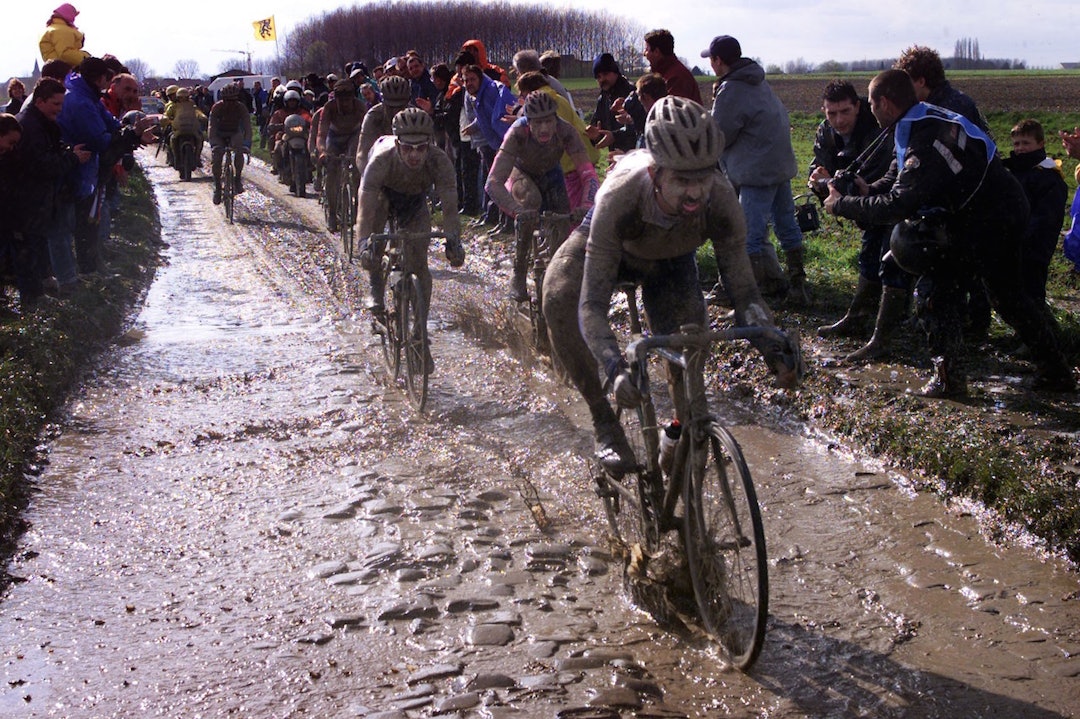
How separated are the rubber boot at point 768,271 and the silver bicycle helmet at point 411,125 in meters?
3.00

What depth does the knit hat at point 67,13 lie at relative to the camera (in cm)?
1376

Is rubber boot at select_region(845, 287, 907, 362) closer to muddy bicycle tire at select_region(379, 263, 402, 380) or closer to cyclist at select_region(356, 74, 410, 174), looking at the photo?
muddy bicycle tire at select_region(379, 263, 402, 380)

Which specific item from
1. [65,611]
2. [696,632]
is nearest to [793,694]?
[696,632]

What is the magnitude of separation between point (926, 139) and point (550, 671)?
4.32 metres

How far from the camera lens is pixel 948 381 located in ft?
24.9

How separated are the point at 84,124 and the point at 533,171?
15.2 feet

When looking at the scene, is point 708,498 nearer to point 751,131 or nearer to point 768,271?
point 768,271

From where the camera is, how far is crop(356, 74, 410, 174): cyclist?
11.5 meters

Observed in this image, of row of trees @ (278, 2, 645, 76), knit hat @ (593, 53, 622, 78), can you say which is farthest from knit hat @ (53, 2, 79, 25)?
row of trees @ (278, 2, 645, 76)

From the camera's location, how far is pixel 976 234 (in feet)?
24.3

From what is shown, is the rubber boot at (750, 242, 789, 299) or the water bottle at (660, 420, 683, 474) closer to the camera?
the water bottle at (660, 420, 683, 474)

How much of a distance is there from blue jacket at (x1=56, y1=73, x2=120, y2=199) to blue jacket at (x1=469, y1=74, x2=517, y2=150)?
4.44 meters

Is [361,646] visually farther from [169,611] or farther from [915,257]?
[915,257]

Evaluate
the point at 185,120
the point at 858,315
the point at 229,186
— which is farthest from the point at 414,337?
the point at 185,120
